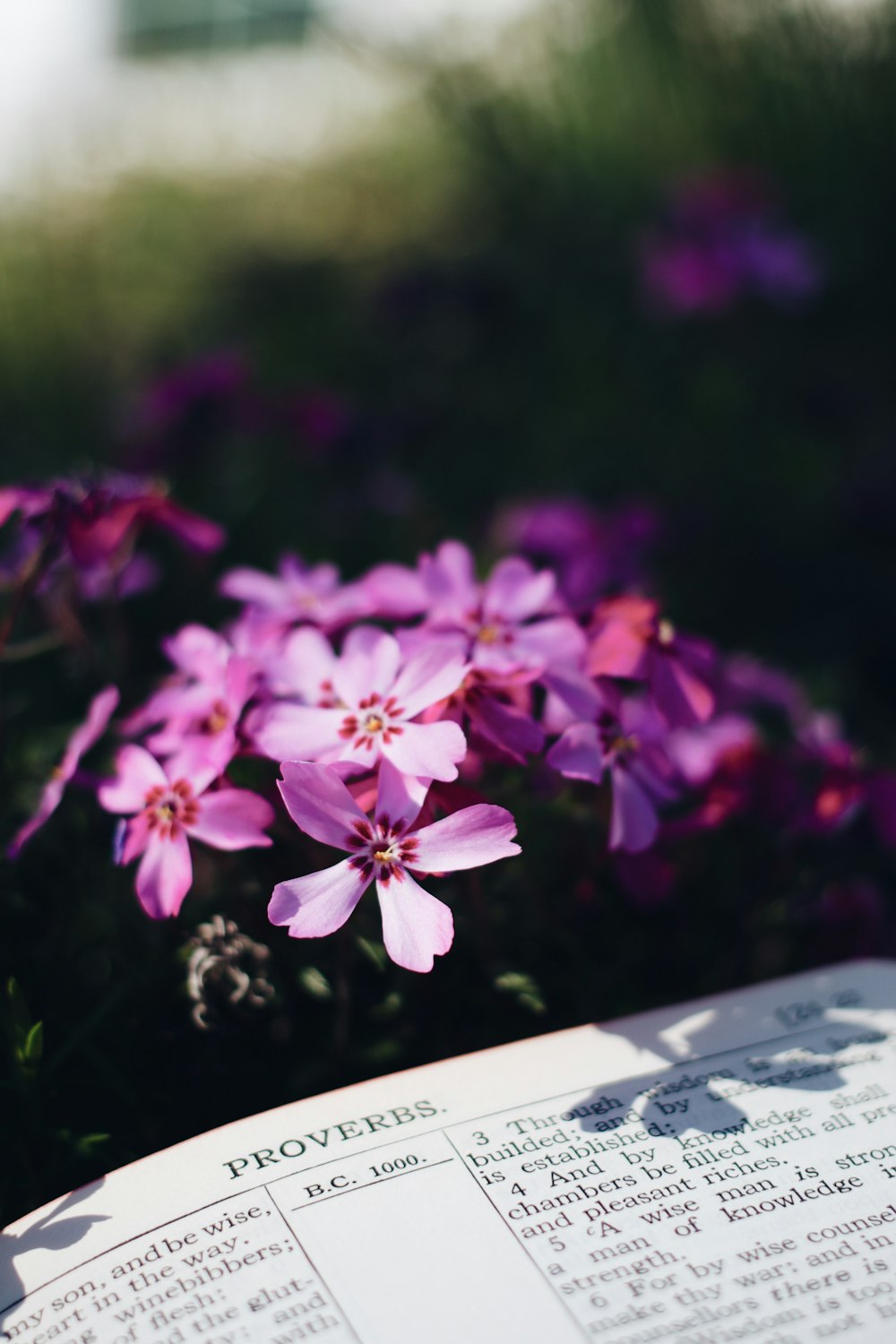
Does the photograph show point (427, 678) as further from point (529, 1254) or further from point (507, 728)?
point (529, 1254)

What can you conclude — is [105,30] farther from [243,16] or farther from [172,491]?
[172,491]

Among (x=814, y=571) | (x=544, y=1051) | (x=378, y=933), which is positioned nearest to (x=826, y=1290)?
(x=544, y=1051)

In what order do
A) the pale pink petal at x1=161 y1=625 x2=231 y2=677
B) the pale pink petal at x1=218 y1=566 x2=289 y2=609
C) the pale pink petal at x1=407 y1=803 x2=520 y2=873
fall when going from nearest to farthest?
the pale pink petal at x1=407 y1=803 x2=520 y2=873, the pale pink petal at x1=161 y1=625 x2=231 y2=677, the pale pink petal at x1=218 y1=566 x2=289 y2=609

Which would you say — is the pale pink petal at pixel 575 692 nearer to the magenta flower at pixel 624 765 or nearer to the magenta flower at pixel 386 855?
the magenta flower at pixel 624 765

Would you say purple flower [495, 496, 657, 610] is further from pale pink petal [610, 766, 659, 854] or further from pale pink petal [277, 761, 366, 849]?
pale pink petal [277, 761, 366, 849]

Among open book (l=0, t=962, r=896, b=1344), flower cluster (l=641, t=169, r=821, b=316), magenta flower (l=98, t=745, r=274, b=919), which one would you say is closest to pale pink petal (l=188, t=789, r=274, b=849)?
magenta flower (l=98, t=745, r=274, b=919)

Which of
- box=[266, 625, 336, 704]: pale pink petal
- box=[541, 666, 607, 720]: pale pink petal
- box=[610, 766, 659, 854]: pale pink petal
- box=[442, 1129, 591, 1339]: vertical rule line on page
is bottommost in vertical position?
box=[442, 1129, 591, 1339]: vertical rule line on page

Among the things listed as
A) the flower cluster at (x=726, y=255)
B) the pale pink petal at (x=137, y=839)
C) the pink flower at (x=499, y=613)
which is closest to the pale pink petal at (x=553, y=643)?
the pink flower at (x=499, y=613)
